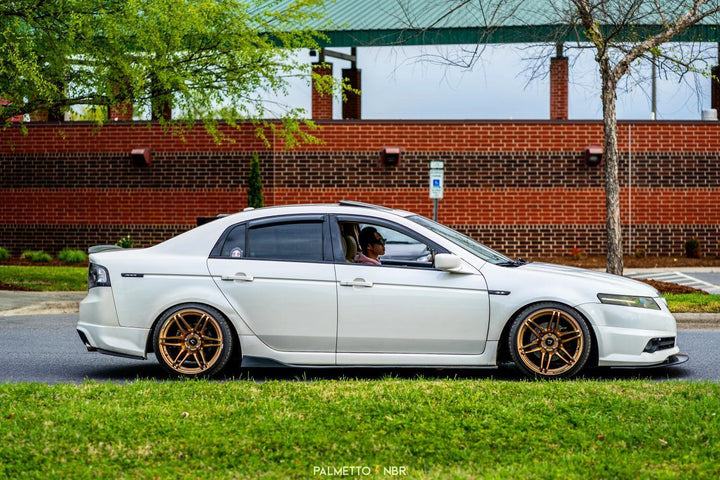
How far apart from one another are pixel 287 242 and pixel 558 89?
20281 mm

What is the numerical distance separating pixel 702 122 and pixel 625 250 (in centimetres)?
412

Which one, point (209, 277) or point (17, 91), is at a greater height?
point (17, 91)

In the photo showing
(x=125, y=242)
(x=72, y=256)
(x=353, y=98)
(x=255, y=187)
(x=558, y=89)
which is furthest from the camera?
(x=353, y=98)

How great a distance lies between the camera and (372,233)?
841cm

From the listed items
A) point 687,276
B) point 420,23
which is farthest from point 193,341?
point 420,23

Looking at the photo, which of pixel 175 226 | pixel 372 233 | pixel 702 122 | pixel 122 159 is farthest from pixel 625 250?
pixel 372 233

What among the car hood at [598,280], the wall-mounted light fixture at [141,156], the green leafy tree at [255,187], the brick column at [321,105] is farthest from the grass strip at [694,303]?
the wall-mounted light fixture at [141,156]

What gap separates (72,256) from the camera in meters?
24.8

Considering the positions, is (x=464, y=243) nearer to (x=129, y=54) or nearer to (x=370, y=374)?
(x=370, y=374)

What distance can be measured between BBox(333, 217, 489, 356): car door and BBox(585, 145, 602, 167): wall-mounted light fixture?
59.0 ft

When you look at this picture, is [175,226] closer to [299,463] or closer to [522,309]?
[522,309]

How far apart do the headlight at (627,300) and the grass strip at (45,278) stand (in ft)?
40.4

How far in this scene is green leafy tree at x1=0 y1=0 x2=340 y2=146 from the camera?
1567cm

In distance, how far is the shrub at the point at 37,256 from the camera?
2520 centimetres
